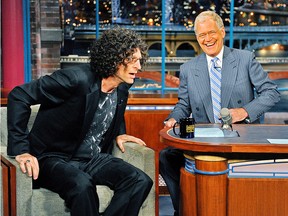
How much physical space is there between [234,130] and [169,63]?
4389 mm

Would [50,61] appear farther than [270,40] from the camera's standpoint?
No

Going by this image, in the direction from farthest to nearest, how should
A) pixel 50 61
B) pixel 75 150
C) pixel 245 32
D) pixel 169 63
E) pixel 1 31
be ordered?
pixel 245 32 → pixel 169 63 → pixel 50 61 → pixel 1 31 → pixel 75 150

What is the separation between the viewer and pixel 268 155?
10.8 ft

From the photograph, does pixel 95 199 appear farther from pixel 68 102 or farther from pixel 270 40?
pixel 270 40

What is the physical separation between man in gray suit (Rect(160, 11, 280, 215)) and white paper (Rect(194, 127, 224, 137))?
0.31m

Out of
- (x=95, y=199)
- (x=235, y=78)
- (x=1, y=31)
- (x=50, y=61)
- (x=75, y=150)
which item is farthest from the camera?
(x=50, y=61)

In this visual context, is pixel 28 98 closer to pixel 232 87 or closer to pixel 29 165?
pixel 29 165

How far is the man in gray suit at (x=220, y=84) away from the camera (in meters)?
3.96

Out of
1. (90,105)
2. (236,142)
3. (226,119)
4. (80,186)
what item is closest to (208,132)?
(226,119)

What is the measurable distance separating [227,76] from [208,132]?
62 centimetres

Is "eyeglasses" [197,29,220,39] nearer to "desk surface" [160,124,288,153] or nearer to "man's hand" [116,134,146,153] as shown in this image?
"desk surface" [160,124,288,153]

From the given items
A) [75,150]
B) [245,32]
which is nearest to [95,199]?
[75,150]

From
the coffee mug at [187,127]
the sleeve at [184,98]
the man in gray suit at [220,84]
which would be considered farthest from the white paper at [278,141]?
the sleeve at [184,98]

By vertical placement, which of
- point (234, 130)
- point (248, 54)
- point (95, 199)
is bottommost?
point (95, 199)
